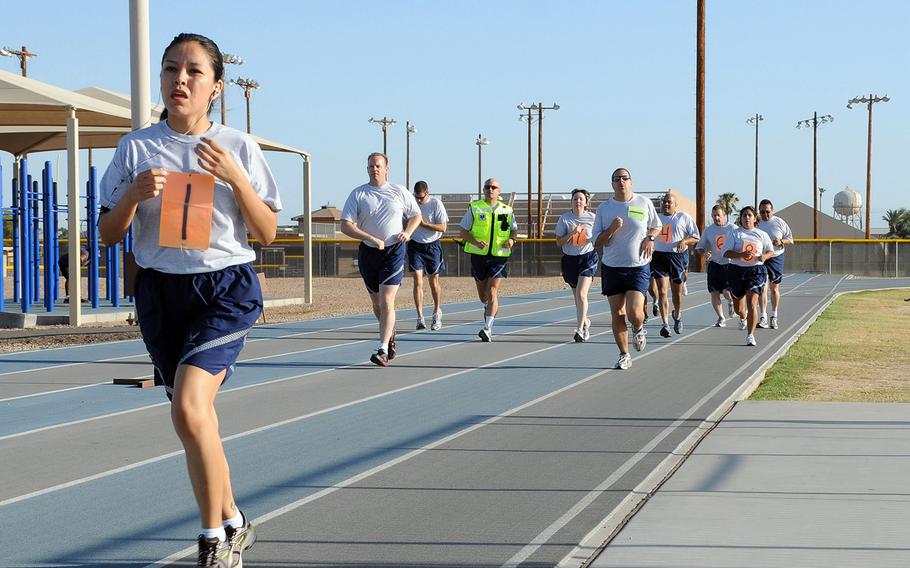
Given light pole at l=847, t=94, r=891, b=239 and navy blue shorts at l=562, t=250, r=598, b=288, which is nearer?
navy blue shorts at l=562, t=250, r=598, b=288

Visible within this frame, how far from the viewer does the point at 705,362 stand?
44.4 feet

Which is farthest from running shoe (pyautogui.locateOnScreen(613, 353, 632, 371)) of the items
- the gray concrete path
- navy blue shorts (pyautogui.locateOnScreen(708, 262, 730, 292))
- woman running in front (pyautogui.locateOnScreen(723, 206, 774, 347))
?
navy blue shorts (pyautogui.locateOnScreen(708, 262, 730, 292))

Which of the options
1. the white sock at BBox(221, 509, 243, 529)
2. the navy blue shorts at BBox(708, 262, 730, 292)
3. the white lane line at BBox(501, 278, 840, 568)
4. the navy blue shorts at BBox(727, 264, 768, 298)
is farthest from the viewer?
the navy blue shorts at BBox(708, 262, 730, 292)

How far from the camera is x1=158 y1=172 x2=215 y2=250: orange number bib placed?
4449 mm

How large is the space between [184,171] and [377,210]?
27.8 ft

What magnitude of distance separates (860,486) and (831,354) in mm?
9004

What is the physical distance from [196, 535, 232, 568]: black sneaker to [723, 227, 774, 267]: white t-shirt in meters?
12.5

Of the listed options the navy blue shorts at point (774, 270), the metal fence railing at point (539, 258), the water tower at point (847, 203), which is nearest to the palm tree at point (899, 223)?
the water tower at point (847, 203)

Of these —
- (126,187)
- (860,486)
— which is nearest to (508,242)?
(860,486)

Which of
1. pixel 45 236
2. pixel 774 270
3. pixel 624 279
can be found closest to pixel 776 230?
pixel 774 270

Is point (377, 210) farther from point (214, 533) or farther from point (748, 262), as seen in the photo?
point (214, 533)

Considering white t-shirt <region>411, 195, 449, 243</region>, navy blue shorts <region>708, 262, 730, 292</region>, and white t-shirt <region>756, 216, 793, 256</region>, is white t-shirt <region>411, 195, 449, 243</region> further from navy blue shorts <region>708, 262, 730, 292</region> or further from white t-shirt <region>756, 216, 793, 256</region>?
white t-shirt <region>756, 216, 793, 256</region>

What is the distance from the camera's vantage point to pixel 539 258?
52.5 metres

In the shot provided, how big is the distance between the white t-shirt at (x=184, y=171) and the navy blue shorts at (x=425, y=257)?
13.5 metres
